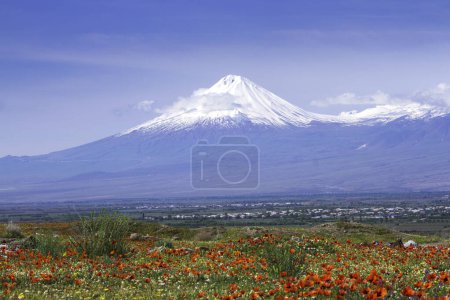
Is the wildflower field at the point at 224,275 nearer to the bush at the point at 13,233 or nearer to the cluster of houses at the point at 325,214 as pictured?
the bush at the point at 13,233

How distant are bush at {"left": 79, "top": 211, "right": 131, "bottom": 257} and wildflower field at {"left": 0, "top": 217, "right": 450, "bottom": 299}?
0.22 feet

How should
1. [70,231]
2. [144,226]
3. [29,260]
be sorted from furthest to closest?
[144,226] < [70,231] < [29,260]

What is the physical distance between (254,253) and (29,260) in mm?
6371

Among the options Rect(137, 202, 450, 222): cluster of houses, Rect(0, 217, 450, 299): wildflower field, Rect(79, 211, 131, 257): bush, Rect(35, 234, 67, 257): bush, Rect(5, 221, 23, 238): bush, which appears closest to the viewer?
Rect(0, 217, 450, 299): wildflower field

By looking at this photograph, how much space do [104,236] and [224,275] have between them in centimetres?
545

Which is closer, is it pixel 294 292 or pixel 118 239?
pixel 294 292

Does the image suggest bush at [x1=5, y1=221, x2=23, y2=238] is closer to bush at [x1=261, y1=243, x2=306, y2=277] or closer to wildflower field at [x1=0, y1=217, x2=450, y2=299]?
wildflower field at [x1=0, y1=217, x2=450, y2=299]

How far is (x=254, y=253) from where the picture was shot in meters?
19.4

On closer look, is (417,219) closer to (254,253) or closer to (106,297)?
(254,253)

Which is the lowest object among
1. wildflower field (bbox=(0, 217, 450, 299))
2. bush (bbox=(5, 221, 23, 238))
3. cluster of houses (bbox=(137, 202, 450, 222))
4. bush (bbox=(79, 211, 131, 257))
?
cluster of houses (bbox=(137, 202, 450, 222))

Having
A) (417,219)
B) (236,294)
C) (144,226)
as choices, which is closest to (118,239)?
(236,294)

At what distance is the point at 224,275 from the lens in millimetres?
13898

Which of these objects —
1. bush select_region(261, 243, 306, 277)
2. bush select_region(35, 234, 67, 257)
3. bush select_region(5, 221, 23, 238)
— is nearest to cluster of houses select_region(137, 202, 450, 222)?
bush select_region(5, 221, 23, 238)

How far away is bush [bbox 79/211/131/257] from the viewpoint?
18156 millimetres
